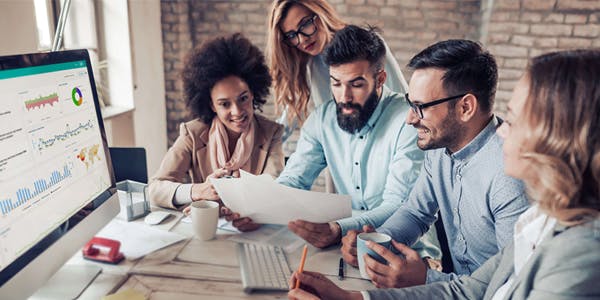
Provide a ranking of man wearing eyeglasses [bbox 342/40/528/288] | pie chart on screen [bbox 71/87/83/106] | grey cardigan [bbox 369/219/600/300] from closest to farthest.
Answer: grey cardigan [bbox 369/219/600/300], pie chart on screen [bbox 71/87/83/106], man wearing eyeglasses [bbox 342/40/528/288]

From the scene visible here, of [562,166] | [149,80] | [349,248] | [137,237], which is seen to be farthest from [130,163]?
[149,80]

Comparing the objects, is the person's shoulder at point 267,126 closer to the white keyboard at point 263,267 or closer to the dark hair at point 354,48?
the dark hair at point 354,48

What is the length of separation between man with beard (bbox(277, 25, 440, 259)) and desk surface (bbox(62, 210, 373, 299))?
518mm

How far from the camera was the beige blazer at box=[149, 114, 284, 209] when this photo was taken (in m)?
1.92

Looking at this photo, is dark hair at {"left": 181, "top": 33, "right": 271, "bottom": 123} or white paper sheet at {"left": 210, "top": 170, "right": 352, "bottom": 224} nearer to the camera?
white paper sheet at {"left": 210, "top": 170, "right": 352, "bottom": 224}

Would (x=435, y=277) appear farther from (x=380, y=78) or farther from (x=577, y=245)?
(x=380, y=78)

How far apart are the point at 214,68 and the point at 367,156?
29.7 inches

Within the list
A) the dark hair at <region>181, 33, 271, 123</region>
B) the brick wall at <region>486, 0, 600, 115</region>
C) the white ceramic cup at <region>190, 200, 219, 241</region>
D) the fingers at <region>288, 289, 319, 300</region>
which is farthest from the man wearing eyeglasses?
the brick wall at <region>486, 0, 600, 115</region>

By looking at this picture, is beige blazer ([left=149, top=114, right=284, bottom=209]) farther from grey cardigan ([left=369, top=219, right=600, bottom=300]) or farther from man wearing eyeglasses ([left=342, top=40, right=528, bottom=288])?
grey cardigan ([left=369, top=219, right=600, bottom=300])

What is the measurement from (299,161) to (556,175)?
1.35 metres

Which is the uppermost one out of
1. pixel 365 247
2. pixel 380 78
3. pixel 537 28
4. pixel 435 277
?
pixel 537 28

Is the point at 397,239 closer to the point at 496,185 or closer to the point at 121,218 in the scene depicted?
the point at 496,185

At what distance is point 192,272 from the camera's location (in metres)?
1.13

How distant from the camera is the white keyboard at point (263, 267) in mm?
1059
